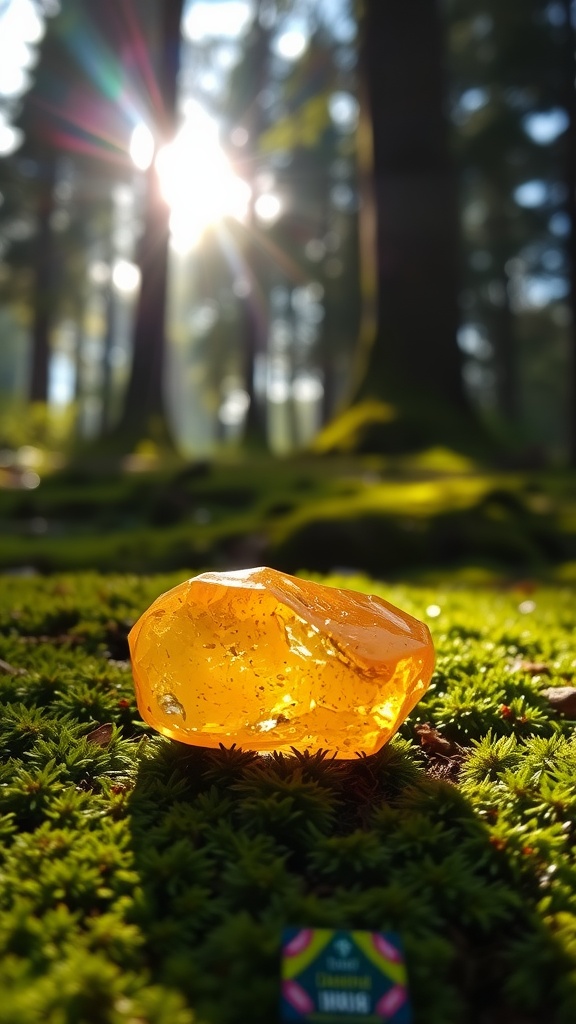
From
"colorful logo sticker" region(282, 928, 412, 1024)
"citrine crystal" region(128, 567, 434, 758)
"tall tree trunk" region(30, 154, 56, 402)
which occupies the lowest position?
"colorful logo sticker" region(282, 928, 412, 1024)

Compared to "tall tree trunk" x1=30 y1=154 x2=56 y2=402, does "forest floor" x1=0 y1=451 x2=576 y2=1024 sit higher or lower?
lower

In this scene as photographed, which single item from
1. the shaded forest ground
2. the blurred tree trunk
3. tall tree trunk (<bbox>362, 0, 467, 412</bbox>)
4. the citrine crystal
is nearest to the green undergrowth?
the citrine crystal

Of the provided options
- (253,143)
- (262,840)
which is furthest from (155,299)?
(262,840)

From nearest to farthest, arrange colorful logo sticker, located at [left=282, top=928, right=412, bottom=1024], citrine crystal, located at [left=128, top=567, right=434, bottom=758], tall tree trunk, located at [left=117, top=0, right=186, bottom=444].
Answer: colorful logo sticker, located at [left=282, top=928, right=412, bottom=1024]
citrine crystal, located at [left=128, top=567, right=434, bottom=758]
tall tree trunk, located at [left=117, top=0, right=186, bottom=444]

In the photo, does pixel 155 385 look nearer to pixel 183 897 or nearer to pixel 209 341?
pixel 183 897

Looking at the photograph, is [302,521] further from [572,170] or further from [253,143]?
[253,143]

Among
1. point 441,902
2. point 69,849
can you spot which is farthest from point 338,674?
point 69,849

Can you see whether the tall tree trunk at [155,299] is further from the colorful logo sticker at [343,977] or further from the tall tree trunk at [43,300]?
the colorful logo sticker at [343,977]

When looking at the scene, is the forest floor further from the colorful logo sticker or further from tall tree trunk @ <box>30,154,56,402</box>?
tall tree trunk @ <box>30,154,56,402</box>
